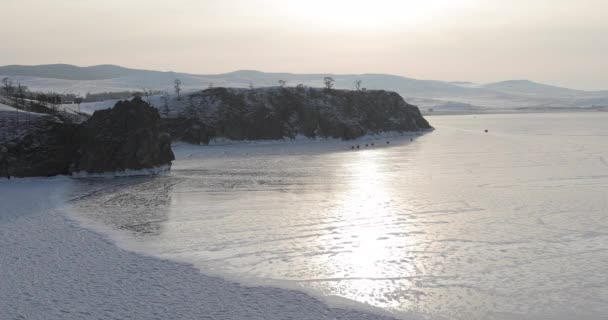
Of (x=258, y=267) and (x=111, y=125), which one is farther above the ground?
(x=111, y=125)

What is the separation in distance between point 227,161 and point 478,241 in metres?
42.4

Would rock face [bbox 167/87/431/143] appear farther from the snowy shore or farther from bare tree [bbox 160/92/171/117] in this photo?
the snowy shore

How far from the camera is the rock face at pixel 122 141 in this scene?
4644 centimetres

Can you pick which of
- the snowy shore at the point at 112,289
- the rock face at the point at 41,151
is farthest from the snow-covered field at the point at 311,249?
the rock face at the point at 41,151

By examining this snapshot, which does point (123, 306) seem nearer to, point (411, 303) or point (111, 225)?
point (411, 303)

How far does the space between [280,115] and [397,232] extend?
8444 cm

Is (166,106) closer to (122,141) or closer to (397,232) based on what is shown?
(122,141)

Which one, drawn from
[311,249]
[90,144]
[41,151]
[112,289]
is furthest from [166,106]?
[112,289]

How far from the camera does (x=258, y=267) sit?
18.1 metres

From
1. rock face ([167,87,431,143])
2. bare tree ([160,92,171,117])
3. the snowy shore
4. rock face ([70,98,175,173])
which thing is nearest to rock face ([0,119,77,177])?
rock face ([70,98,175,173])

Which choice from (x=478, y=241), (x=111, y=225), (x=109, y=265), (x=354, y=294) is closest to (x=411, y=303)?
(x=354, y=294)

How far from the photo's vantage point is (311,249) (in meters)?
20.2

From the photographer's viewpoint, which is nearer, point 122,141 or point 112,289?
point 112,289

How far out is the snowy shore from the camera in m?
14.1
